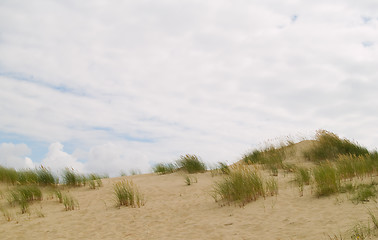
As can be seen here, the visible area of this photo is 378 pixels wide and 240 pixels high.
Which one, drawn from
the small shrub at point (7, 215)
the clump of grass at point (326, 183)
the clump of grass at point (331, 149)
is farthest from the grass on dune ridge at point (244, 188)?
the clump of grass at point (331, 149)

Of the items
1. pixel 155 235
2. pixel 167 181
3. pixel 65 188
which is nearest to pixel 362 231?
pixel 155 235

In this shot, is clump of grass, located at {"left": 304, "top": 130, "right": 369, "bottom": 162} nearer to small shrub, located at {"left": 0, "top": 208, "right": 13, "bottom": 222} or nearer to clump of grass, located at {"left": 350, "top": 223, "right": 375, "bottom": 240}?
clump of grass, located at {"left": 350, "top": 223, "right": 375, "bottom": 240}

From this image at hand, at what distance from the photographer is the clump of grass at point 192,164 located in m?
15.5

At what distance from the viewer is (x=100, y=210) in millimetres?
9305

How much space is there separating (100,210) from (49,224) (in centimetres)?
152

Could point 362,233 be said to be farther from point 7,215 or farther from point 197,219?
point 7,215

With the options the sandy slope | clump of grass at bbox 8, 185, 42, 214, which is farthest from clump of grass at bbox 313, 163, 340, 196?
clump of grass at bbox 8, 185, 42, 214

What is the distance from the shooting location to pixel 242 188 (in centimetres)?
877

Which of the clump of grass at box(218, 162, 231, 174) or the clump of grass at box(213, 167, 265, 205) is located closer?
the clump of grass at box(213, 167, 265, 205)

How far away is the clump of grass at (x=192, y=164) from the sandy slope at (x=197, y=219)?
4900 millimetres

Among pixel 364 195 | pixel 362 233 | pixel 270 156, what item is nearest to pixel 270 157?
pixel 270 156

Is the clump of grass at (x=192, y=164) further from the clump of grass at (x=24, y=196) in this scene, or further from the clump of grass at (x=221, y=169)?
the clump of grass at (x=24, y=196)

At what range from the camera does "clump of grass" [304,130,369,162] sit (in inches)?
601

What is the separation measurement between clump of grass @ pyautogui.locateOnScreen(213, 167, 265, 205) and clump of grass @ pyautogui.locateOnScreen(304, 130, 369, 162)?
24.9 ft
